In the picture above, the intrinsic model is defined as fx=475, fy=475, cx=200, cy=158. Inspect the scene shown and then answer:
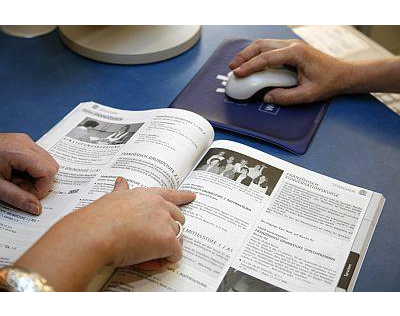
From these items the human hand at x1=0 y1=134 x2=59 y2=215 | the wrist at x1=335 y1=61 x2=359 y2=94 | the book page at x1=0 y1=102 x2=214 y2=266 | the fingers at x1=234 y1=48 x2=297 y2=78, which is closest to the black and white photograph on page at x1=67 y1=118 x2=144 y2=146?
the book page at x1=0 y1=102 x2=214 y2=266

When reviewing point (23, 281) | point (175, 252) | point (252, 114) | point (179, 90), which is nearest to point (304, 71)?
point (252, 114)

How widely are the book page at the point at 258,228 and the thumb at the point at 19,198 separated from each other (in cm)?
16

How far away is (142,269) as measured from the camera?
566mm

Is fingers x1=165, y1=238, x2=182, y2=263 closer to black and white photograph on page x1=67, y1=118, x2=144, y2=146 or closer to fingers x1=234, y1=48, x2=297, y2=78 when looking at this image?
black and white photograph on page x1=67, y1=118, x2=144, y2=146

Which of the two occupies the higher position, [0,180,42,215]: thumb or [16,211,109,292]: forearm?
[16,211,109,292]: forearm

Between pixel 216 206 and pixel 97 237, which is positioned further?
pixel 216 206

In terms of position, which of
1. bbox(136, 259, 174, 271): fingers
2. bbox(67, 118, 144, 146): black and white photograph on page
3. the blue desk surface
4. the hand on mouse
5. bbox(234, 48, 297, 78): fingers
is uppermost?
the hand on mouse

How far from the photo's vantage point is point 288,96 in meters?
0.86

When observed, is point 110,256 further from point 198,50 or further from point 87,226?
point 198,50

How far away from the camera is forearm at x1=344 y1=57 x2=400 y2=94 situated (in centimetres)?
87

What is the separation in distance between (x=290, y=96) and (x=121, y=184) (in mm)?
386

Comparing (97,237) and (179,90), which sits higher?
(97,237)

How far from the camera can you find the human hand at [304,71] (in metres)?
0.86

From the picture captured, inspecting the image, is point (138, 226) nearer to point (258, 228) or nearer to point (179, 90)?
point (258, 228)
